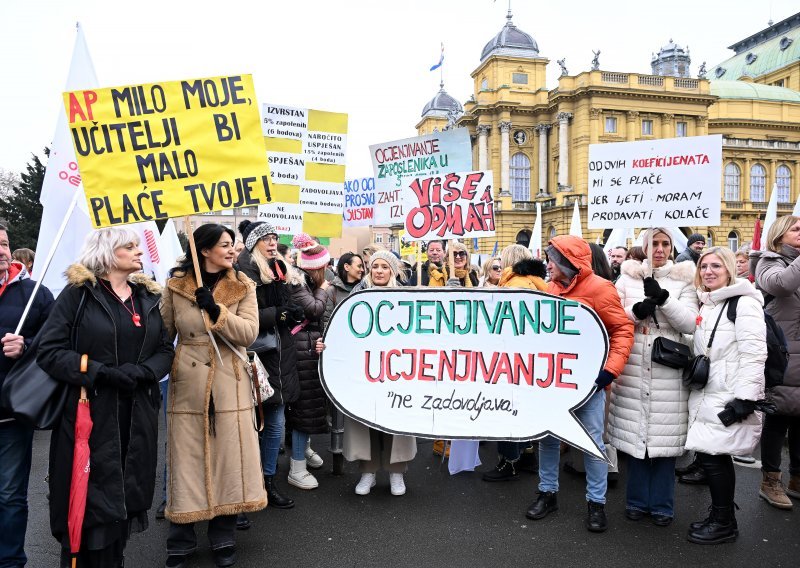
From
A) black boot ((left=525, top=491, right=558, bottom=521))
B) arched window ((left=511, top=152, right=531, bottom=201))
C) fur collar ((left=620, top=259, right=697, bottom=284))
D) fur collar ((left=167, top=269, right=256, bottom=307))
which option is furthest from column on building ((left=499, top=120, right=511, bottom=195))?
fur collar ((left=167, top=269, right=256, bottom=307))

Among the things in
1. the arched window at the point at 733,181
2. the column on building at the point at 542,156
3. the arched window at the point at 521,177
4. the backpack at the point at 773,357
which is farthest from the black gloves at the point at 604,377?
the arched window at the point at 733,181

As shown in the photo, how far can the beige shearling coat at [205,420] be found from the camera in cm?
364

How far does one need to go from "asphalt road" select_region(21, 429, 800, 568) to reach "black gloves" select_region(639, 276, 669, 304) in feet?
5.38

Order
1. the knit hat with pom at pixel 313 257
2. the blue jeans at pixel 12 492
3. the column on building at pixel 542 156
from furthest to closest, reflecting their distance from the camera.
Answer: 1. the column on building at pixel 542 156
2. the knit hat with pom at pixel 313 257
3. the blue jeans at pixel 12 492

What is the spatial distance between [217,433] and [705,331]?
3.37 meters

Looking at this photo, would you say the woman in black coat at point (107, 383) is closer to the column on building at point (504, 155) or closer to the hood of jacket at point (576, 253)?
the hood of jacket at point (576, 253)

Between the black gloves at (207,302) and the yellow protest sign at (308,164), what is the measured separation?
4.75m

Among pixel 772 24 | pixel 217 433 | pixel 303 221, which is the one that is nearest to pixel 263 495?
pixel 217 433

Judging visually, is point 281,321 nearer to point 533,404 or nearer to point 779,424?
point 533,404

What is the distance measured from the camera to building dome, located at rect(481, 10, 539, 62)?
2212 inches

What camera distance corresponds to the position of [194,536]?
12.2 ft

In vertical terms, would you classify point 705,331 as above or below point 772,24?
below

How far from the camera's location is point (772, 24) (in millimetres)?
73125

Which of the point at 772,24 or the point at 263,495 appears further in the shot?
the point at 772,24
